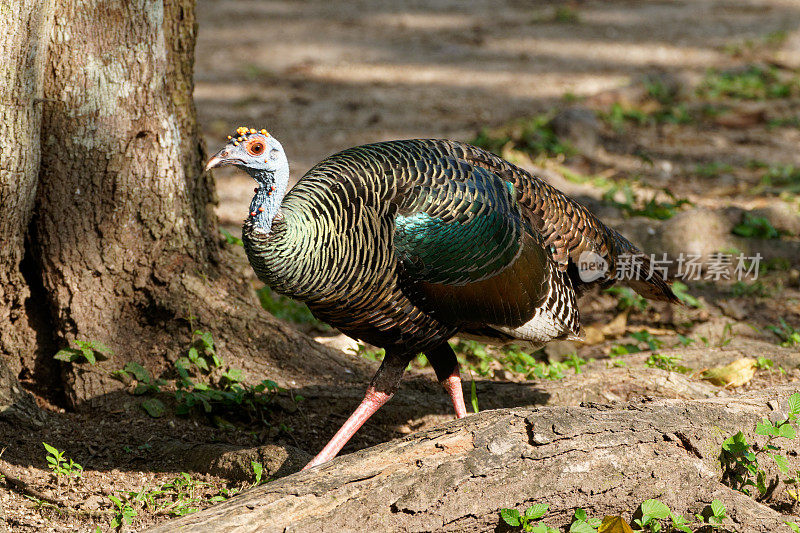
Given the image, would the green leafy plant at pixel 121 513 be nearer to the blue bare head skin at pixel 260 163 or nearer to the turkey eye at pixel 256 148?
the blue bare head skin at pixel 260 163

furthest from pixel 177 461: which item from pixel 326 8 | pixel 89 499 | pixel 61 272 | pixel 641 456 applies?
pixel 326 8

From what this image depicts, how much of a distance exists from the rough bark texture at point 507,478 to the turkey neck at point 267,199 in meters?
0.88

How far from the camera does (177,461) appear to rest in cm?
368

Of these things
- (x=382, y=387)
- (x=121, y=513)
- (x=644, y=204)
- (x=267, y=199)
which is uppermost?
(x=267, y=199)

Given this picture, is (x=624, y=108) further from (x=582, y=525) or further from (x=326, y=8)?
(x=582, y=525)

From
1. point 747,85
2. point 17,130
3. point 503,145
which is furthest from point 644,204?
point 17,130

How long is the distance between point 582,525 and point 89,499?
1888 millimetres

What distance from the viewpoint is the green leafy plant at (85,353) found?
3910mm

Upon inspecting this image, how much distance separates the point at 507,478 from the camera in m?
2.85

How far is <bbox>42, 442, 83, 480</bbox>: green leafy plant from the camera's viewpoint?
11.2ft

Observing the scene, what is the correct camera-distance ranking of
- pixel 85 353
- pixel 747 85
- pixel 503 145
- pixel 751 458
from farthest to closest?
pixel 747 85 < pixel 503 145 < pixel 85 353 < pixel 751 458

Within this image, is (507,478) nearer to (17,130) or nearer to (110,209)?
(110,209)

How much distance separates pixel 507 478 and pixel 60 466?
6.17 feet

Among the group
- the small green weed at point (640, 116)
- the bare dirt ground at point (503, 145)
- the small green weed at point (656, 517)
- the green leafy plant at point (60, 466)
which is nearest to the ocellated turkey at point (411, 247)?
the bare dirt ground at point (503, 145)
